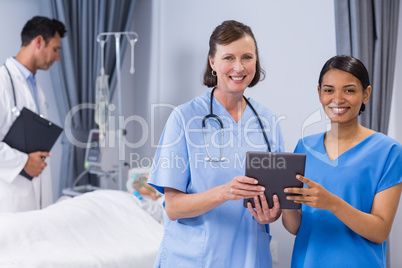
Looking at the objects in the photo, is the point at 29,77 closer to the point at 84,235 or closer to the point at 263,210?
the point at 84,235

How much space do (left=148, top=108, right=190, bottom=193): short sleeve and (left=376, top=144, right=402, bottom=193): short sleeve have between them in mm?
540

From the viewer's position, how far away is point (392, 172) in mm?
1152

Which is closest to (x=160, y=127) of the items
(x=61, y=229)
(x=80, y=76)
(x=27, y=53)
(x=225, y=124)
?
(x=80, y=76)

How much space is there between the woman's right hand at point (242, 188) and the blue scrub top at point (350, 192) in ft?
0.65

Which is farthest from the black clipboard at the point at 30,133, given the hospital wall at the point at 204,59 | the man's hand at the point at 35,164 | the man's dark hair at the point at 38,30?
the hospital wall at the point at 204,59

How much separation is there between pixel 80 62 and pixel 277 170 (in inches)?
102

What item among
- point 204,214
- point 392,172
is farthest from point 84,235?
point 392,172

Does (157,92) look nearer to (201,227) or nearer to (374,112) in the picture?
(374,112)

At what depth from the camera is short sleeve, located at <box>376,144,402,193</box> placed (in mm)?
1150

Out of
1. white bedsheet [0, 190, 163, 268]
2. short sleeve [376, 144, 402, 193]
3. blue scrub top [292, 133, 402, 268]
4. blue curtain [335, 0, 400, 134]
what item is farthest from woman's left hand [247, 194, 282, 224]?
blue curtain [335, 0, 400, 134]

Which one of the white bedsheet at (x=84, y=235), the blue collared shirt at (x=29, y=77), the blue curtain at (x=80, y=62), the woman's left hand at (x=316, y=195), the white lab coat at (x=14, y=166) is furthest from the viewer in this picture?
the blue curtain at (x=80, y=62)

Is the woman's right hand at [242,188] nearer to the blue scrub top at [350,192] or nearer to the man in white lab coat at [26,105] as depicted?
the blue scrub top at [350,192]

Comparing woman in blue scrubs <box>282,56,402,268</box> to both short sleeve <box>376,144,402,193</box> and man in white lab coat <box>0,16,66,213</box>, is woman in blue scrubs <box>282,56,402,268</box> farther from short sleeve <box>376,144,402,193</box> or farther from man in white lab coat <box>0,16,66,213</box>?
man in white lab coat <box>0,16,66,213</box>

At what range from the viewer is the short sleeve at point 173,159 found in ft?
4.18
